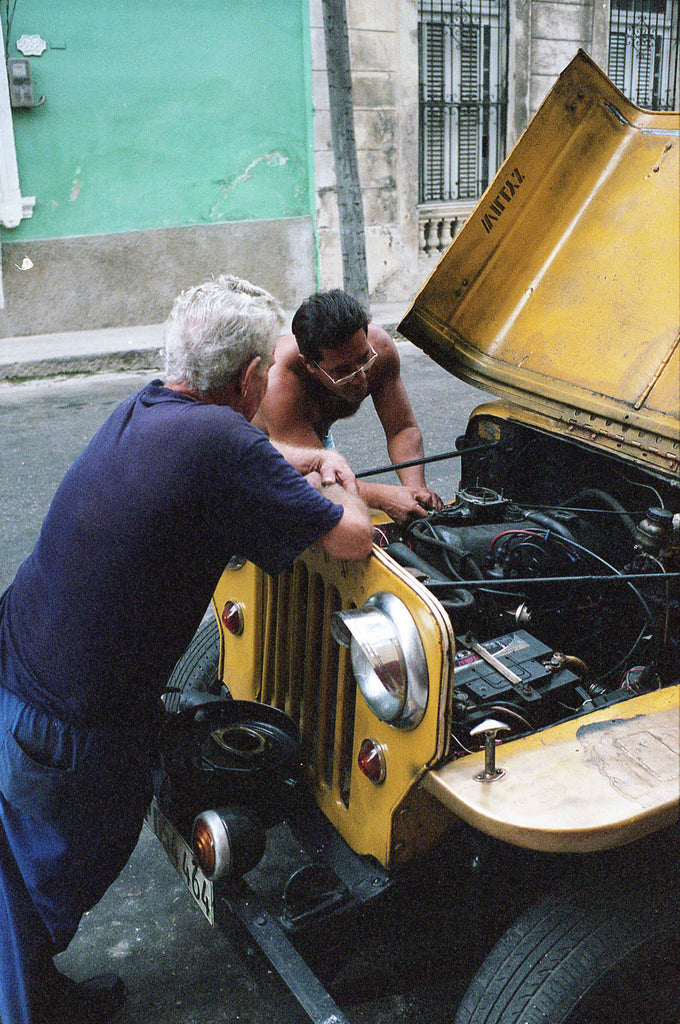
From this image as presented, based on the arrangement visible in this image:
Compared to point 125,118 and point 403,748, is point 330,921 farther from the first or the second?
point 125,118

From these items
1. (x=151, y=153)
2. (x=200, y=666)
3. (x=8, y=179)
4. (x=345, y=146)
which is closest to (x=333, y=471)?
(x=200, y=666)

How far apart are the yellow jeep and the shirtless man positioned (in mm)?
148

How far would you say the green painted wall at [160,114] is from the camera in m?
9.72

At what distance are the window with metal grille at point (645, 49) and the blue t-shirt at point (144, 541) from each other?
44.6 feet

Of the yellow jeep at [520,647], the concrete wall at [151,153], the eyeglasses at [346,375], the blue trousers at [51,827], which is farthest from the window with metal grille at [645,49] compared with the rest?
the blue trousers at [51,827]

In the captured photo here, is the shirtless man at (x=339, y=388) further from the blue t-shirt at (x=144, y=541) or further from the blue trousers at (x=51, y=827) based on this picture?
the blue trousers at (x=51, y=827)

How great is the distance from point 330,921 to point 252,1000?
66 centimetres

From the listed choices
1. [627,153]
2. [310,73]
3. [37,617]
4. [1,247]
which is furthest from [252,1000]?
[310,73]

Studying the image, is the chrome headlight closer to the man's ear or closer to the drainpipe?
the man's ear

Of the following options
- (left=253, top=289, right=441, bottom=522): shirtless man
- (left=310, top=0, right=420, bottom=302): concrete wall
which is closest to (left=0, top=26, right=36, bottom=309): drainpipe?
(left=310, top=0, right=420, bottom=302): concrete wall

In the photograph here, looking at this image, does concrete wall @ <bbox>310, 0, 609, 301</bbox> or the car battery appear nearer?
the car battery

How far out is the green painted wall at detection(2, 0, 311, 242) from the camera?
9.72m

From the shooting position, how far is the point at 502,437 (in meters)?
3.16

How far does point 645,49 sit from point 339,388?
13.2 meters
